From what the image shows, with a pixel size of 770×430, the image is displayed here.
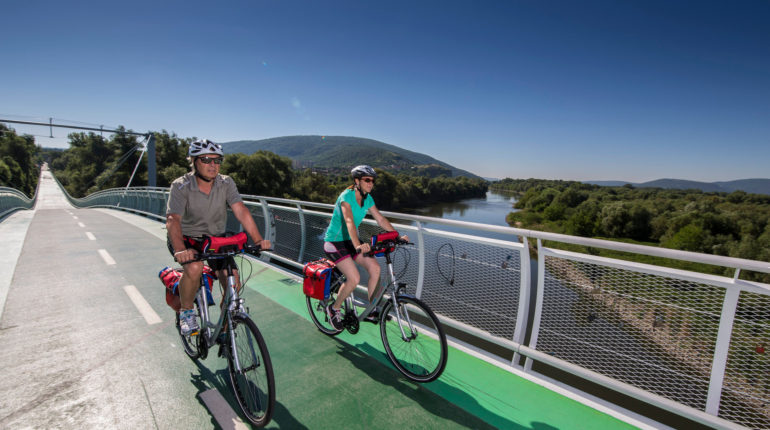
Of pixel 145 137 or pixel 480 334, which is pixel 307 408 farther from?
pixel 145 137

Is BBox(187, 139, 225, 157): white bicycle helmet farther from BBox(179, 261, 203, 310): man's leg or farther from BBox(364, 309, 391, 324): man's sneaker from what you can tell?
BBox(364, 309, 391, 324): man's sneaker

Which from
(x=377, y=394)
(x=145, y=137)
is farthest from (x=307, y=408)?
(x=145, y=137)

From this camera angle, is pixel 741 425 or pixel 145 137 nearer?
pixel 741 425

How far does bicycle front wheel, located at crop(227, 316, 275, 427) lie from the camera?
2.24 meters

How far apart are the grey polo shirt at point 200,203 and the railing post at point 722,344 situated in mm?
3522

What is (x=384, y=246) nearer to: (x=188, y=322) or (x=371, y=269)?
(x=371, y=269)

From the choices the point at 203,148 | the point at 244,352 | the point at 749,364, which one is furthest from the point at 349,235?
the point at 749,364

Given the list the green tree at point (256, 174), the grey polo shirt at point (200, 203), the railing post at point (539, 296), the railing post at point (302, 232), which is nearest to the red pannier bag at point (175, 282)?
the grey polo shirt at point (200, 203)

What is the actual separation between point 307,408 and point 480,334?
1.79 meters

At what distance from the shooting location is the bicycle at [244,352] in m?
2.26

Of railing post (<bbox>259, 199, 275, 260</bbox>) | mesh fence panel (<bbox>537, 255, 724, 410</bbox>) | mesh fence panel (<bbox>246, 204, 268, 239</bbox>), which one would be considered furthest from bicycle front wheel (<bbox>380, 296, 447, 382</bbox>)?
mesh fence panel (<bbox>246, 204, 268, 239</bbox>)

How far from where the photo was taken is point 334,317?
11.8ft

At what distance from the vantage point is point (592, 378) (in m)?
2.83

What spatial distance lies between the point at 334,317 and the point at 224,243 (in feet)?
5.32
